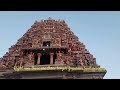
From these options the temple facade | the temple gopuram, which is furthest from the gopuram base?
the temple facade

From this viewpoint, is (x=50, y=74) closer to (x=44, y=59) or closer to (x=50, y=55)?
(x=50, y=55)

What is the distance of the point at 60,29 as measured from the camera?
34.1 metres

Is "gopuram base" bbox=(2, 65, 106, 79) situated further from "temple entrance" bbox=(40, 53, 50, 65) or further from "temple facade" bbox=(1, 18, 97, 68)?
"temple entrance" bbox=(40, 53, 50, 65)

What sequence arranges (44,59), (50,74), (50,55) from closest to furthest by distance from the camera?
(50,74) < (50,55) < (44,59)

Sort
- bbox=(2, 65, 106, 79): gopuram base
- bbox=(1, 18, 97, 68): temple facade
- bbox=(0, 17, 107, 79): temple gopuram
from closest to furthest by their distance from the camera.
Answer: bbox=(2, 65, 106, 79): gopuram base < bbox=(0, 17, 107, 79): temple gopuram < bbox=(1, 18, 97, 68): temple facade

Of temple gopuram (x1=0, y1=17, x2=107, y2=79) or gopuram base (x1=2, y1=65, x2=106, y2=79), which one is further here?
temple gopuram (x1=0, y1=17, x2=107, y2=79)

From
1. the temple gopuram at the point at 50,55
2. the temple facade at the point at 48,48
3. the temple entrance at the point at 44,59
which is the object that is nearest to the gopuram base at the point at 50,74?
the temple gopuram at the point at 50,55

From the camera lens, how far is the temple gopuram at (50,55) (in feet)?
92.7

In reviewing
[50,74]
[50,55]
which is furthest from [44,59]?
[50,74]

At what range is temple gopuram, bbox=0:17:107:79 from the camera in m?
28.3

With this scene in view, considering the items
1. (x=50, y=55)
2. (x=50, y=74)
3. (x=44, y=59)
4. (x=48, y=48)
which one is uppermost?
(x=48, y=48)

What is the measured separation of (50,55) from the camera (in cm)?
3061
